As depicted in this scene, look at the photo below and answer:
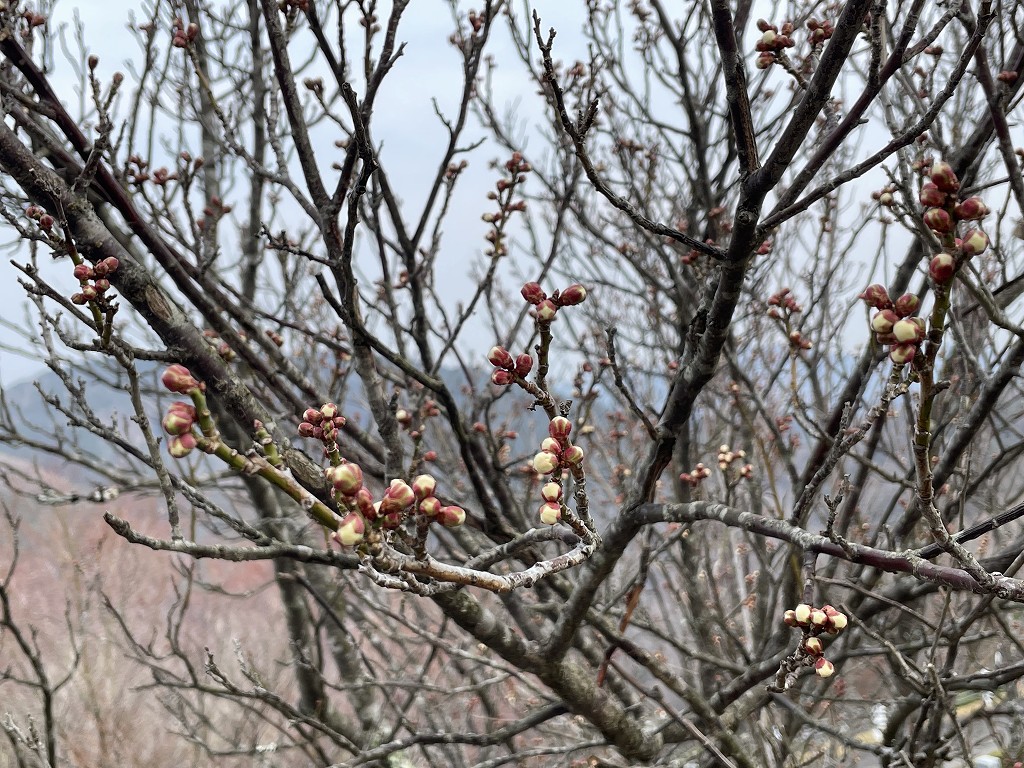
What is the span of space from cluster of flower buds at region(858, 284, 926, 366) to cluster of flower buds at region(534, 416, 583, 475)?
0.52 metres

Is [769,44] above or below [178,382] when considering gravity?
above

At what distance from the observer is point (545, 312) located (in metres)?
1.14

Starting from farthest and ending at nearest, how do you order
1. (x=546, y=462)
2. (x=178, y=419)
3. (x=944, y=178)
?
(x=546, y=462), (x=178, y=419), (x=944, y=178)

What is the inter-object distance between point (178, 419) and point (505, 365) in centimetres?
55

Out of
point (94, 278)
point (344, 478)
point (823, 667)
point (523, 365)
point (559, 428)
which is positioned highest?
point (94, 278)

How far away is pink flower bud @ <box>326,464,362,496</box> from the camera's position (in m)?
0.81

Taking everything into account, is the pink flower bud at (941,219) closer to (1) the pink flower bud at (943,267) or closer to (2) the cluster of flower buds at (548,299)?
(1) the pink flower bud at (943,267)

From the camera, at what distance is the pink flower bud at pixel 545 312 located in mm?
1138

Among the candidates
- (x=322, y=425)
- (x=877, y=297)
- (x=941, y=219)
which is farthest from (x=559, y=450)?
(x=941, y=219)

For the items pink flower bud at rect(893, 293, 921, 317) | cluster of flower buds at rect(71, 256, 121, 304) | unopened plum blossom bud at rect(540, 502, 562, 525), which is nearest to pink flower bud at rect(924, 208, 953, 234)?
pink flower bud at rect(893, 293, 921, 317)

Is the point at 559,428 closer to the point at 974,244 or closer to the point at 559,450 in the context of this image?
the point at 559,450

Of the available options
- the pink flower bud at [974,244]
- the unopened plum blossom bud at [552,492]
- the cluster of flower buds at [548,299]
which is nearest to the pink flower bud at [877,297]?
the pink flower bud at [974,244]

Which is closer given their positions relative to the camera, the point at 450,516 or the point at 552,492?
the point at 450,516

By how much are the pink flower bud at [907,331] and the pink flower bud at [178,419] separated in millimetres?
893
